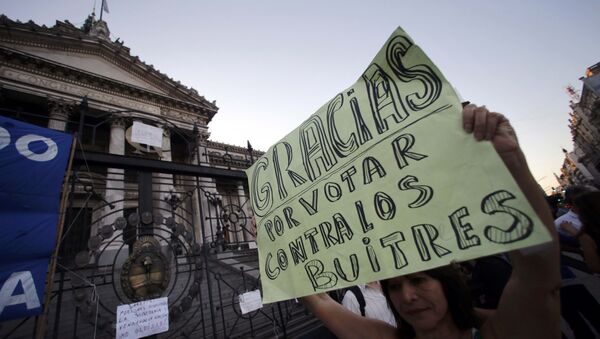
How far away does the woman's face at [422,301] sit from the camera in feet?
4.14

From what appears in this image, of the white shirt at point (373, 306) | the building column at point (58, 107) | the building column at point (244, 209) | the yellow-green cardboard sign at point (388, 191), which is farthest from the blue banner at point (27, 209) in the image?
the building column at point (58, 107)

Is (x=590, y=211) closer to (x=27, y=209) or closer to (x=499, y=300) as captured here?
(x=499, y=300)

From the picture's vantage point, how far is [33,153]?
2186 millimetres

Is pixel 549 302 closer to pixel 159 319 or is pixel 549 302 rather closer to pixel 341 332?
pixel 341 332

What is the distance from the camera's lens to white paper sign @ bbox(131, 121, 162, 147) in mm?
3205

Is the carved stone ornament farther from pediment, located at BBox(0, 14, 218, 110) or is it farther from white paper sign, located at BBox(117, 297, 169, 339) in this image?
pediment, located at BBox(0, 14, 218, 110)

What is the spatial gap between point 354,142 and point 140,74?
23.2 m

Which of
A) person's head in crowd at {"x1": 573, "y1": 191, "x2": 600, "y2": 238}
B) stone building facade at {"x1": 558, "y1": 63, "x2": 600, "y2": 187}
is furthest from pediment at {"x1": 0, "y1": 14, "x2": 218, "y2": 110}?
stone building facade at {"x1": 558, "y1": 63, "x2": 600, "y2": 187}

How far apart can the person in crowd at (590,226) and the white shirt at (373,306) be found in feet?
6.86

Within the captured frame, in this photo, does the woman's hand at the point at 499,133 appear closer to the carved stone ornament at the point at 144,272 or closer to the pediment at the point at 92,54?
the carved stone ornament at the point at 144,272

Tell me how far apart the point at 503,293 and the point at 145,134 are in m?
3.93

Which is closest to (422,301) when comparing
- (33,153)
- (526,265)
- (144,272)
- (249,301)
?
(526,265)

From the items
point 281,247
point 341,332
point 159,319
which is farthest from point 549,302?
point 159,319

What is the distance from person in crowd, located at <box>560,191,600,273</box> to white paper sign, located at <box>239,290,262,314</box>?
380cm
